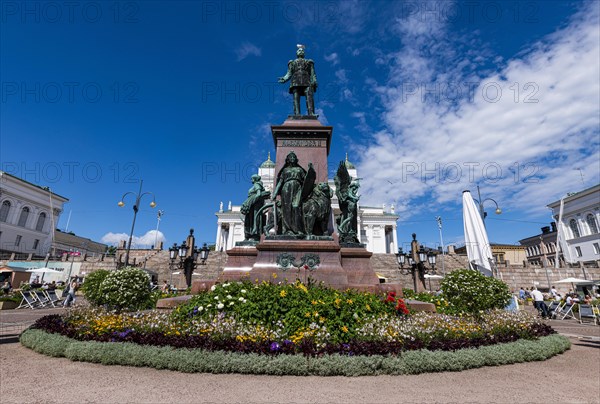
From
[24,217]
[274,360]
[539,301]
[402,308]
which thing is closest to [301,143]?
[402,308]

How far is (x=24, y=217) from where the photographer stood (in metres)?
61.3

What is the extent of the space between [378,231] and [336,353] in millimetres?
68904

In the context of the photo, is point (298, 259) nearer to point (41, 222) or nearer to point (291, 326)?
point (291, 326)

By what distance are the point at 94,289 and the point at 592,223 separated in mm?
77029

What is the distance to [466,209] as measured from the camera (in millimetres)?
21234

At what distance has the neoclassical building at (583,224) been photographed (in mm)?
54562

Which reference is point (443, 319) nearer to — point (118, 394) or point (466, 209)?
point (118, 394)

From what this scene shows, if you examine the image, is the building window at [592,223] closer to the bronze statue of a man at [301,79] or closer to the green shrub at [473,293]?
the green shrub at [473,293]

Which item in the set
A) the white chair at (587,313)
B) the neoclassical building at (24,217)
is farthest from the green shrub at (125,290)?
the neoclassical building at (24,217)

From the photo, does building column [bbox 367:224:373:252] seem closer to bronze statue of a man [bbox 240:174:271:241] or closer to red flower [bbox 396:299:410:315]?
bronze statue of a man [bbox 240:174:271:241]

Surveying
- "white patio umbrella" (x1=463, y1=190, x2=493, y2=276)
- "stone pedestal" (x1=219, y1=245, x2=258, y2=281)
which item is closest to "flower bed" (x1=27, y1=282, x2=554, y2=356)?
"stone pedestal" (x1=219, y1=245, x2=258, y2=281)

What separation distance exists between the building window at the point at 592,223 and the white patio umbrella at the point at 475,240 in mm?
54181

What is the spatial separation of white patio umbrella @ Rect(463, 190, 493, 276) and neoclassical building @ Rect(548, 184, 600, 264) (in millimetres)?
47844

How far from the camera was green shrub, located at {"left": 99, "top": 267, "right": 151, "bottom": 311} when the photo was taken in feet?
29.1
